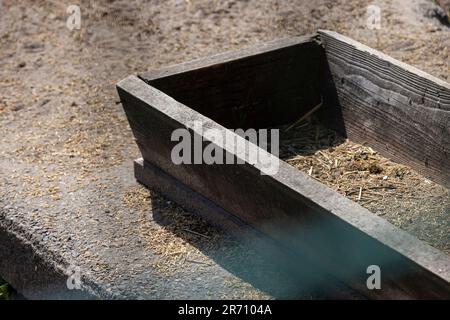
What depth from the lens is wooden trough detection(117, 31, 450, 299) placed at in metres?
3.25

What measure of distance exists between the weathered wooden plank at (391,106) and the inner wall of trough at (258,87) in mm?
105

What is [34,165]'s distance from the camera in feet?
15.5

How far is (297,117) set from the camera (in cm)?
486

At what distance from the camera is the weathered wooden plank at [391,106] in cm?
420

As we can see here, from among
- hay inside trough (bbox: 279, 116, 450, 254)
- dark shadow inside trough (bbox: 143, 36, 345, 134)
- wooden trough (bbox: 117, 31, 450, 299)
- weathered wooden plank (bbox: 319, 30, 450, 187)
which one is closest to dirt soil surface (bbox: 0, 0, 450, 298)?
wooden trough (bbox: 117, 31, 450, 299)

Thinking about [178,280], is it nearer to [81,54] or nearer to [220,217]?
[220,217]

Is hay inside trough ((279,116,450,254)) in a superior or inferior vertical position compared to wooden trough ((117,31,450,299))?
inferior

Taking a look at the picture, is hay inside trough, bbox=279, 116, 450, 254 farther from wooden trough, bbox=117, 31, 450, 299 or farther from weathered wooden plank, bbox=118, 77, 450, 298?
weathered wooden plank, bbox=118, 77, 450, 298

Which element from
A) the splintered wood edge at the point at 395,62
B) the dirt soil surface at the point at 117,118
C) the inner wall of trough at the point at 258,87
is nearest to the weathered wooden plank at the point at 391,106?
the splintered wood edge at the point at 395,62

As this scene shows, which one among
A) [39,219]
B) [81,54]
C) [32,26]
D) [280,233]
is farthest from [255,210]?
[32,26]

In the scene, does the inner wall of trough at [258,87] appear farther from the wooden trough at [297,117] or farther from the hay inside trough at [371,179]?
the hay inside trough at [371,179]

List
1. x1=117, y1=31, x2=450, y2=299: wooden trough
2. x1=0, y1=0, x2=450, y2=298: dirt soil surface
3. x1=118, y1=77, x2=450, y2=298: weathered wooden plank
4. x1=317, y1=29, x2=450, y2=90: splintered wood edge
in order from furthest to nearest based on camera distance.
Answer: x1=317, y1=29, x2=450, y2=90: splintered wood edge, x1=0, y1=0, x2=450, y2=298: dirt soil surface, x1=117, y1=31, x2=450, y2=299: wooden trough, x1=118, y1=77, x2=450, y2=298: weathered wooden plank

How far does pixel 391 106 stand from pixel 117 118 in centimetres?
150

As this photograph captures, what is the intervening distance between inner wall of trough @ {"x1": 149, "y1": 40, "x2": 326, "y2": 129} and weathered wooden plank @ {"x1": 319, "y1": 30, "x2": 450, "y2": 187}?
4.1 inches
